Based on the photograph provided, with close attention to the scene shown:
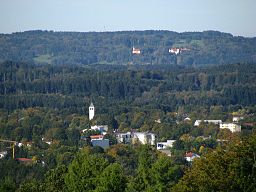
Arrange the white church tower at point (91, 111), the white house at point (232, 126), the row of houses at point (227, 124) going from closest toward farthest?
1. the white house at point (232, 126)
2. the row of houses at point (227, 124)
3. the white church tower at point (91, 111)

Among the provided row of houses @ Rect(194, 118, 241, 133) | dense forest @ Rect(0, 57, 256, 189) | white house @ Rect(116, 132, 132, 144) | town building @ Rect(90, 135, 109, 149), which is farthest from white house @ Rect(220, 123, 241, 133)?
town building @ Rect(90, 135, 109, 149)

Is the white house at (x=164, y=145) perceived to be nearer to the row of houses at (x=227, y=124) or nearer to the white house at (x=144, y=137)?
the white house at (x=144, y=137)

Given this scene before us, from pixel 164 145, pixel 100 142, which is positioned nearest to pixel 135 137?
pixel 164 145

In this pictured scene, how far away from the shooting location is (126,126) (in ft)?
278

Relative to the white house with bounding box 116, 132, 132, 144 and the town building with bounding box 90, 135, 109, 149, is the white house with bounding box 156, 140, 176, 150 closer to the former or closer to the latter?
the white house with bounding box 116, 132, 132, 144

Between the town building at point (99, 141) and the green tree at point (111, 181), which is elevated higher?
the green tree at point (111, 181)

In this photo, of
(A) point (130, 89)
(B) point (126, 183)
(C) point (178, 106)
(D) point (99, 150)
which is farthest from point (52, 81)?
(B) point (126, 183)

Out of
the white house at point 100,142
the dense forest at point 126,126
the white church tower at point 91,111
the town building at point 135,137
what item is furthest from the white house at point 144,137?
the white church tower at point 91,111

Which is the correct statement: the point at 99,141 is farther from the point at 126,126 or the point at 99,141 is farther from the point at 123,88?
the point at 123,88

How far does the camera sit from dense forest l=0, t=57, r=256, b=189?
25438mm

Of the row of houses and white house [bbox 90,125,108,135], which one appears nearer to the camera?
the row of houses

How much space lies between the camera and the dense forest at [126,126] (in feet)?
83.5

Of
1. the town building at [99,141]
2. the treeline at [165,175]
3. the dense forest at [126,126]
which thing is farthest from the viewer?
the town building at [99,141]

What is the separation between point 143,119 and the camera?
87125 millimetres
